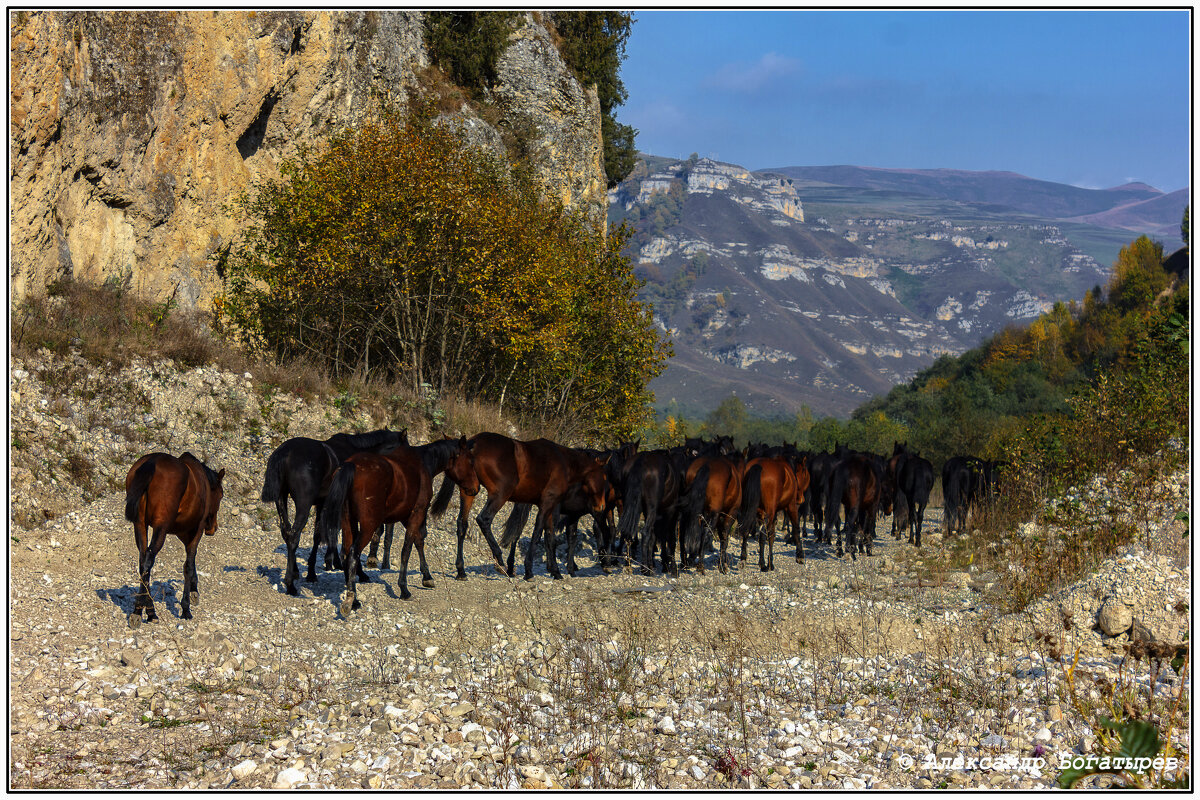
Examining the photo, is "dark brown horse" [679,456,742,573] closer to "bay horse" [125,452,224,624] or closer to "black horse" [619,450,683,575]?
"black horse" [619,450,683,575]

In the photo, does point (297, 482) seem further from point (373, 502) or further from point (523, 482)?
point (523, 482)

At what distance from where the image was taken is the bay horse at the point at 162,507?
346 inches

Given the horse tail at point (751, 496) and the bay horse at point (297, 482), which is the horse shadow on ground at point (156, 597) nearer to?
the bay horse at point (297, 482)

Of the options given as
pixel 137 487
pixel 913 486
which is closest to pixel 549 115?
pixel 913 486

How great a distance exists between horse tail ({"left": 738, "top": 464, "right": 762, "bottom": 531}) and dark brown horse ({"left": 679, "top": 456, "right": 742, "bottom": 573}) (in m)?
0.14

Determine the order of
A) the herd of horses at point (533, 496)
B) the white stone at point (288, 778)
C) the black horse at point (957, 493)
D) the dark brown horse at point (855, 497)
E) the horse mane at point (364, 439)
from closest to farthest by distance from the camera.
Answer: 1. the white stone at point (288, 778)
2. the herd of horses at point (533, 496)
3. the horse mane at point (364, 439)
4. the dark brown horse at point (855, 497)
5. the black horse at point (957, 493)

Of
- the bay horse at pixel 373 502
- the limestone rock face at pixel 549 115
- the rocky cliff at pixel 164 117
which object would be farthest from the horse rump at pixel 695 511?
the limestone rock face at pixel 549 115

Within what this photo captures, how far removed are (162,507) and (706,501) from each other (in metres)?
8.44

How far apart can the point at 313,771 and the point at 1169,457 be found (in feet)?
48.6

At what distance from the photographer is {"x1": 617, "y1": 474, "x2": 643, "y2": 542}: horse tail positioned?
13.9 m

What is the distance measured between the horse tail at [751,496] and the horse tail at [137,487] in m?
9.21

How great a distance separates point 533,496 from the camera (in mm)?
13289

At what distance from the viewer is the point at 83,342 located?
16.3 metres

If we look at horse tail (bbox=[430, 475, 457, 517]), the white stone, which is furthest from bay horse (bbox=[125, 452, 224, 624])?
the white stone
